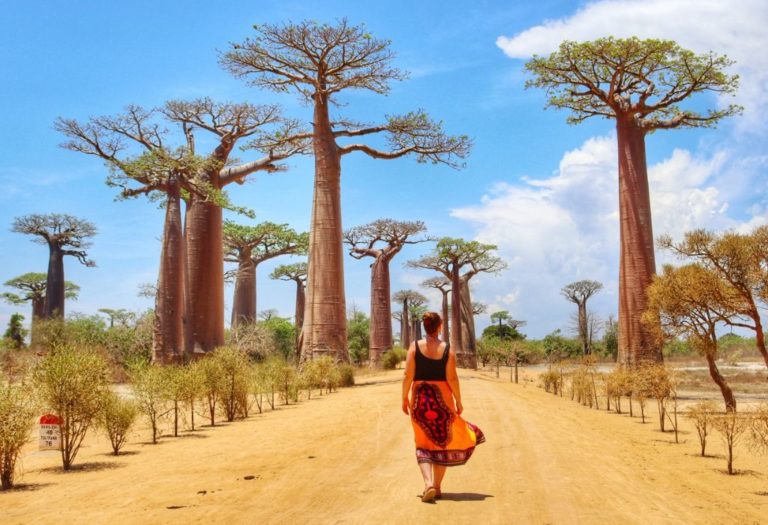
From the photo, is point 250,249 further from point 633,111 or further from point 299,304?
point 633,111

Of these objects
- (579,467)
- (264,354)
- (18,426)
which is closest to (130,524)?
(18,426)

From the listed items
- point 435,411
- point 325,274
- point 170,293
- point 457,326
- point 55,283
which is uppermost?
point 55,283

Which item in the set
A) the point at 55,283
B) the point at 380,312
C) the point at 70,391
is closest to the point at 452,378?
the point at 70,391

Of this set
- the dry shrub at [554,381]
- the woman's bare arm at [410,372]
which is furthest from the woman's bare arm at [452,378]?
the dry shrub at [554,381]

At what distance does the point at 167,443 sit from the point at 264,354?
14.8 m

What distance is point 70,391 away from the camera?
6676 mm

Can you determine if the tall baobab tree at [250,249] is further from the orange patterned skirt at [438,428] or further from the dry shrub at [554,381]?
the orange patterned skirt at [438,428]

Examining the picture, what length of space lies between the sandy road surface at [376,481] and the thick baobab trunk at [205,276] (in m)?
9.22

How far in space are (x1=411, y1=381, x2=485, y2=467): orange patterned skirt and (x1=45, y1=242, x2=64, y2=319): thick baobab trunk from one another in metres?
26.2

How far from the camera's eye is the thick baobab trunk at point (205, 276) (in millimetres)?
17938

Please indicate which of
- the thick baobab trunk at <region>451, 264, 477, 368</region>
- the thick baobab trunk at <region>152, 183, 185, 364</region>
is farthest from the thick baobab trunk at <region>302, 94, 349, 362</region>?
the thick baobab trunk at <region>451, 264, 477, 368</region>

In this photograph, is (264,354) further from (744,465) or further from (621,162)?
(744,465)

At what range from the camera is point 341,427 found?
857 centimetres

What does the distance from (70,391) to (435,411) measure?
13.8 ft
